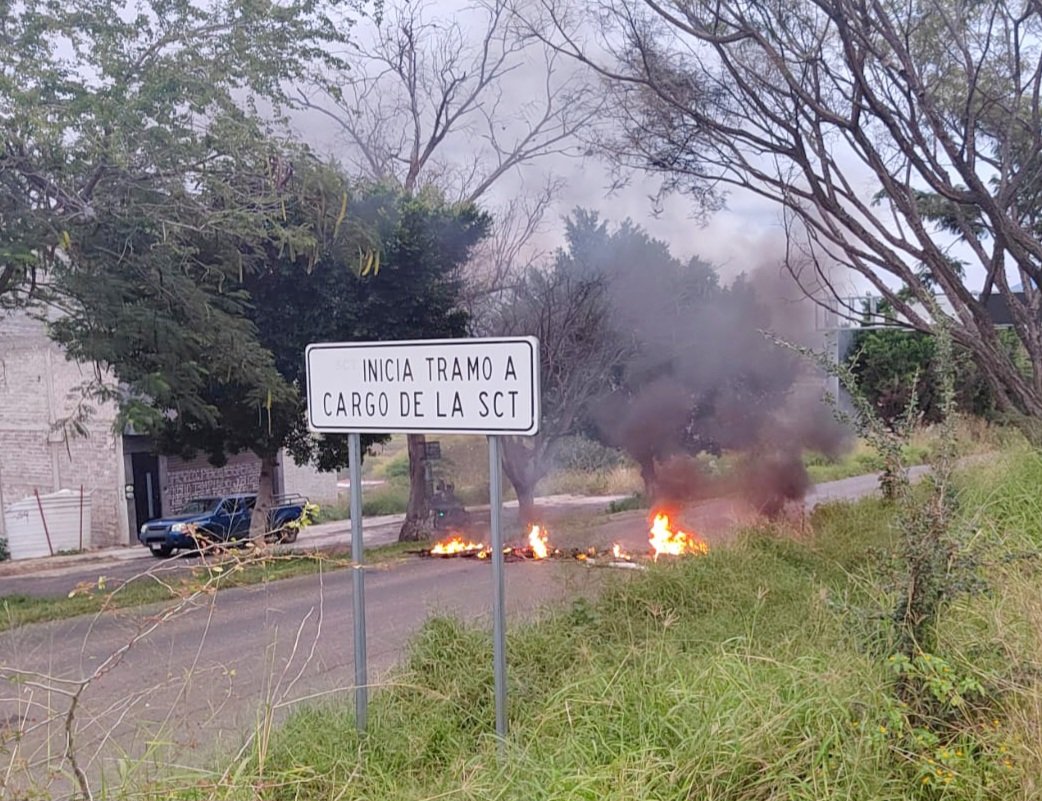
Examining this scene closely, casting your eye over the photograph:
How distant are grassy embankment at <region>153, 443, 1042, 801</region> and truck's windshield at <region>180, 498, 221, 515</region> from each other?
50.4 ft

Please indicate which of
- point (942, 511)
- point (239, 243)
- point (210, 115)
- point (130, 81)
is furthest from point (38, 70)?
point (942, 511)

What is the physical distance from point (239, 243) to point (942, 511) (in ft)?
32.6

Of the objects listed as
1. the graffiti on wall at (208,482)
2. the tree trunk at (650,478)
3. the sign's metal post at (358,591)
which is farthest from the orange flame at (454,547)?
the sign's metal post at (358,591)

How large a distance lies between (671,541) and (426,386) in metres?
5.88

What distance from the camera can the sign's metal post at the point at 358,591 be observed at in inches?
137

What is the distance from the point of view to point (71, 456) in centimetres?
2005

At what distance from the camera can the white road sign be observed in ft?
10.7

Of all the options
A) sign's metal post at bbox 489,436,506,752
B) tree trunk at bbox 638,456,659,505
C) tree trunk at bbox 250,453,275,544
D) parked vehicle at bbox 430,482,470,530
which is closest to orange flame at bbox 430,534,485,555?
parked vehicle at bbox 430,482,470,530

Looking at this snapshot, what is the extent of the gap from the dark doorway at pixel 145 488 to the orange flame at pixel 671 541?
13343mm

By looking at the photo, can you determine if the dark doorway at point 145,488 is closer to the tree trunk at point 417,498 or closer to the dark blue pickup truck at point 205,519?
the dark blue pickup truck at point 205,519

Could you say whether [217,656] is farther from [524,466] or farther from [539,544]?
[524,466]

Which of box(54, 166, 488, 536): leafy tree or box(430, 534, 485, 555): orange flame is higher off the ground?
box(54, 166, 488, 536): leafy tree

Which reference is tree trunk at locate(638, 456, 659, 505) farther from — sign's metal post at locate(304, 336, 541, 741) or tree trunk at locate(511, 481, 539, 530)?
sign's metal post at locate(304, 336, 541, 741)

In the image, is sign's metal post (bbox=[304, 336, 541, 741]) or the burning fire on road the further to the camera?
the burning fire on road
